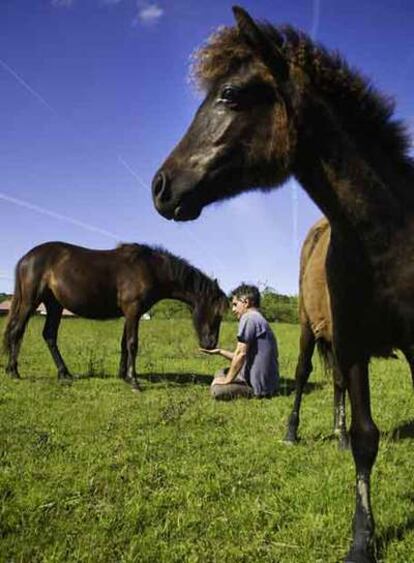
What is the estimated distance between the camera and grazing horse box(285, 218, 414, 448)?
5902mm

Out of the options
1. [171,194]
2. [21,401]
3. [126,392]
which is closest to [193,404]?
[126,392]

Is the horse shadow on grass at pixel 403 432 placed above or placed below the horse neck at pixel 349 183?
below

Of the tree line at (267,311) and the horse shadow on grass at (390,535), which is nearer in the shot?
the horse shadow on grass at (390,535)

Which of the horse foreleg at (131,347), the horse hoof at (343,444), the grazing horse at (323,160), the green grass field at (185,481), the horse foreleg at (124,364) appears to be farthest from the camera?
the horse foreleg at (124,364)

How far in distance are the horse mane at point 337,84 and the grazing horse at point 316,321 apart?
263cm

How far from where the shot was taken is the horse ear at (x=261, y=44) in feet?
9.09

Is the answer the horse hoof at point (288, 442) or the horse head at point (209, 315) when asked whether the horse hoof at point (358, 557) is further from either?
the horse head at point (209, 315)

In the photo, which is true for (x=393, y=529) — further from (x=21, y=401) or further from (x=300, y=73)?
(x=21, y=401)

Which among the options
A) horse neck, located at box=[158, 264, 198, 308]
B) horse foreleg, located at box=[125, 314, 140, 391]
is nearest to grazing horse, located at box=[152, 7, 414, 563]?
horse foreleg, located at box=[125, 314, 140, 391]

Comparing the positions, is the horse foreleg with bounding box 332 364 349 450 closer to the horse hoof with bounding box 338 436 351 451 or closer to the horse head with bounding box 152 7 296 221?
the horse hoof with bounding box 338 436 351 451

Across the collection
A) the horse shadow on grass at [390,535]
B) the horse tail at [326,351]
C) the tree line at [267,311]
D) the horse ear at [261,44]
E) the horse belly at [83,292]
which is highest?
the tree line at [267,311]

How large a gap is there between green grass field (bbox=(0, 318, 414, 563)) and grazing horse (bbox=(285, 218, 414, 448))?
0.27m

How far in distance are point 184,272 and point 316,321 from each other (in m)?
5.39

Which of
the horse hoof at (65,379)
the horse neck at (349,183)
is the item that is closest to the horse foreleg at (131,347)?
the horse hoof at (65,379)
